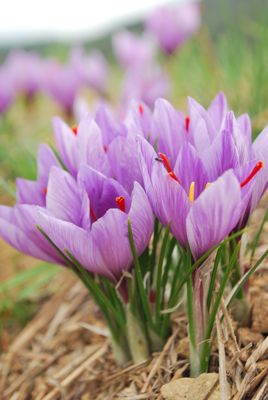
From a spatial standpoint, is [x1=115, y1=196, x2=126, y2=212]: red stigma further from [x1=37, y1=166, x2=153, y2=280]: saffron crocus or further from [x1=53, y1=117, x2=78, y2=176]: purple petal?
[x1=53, y1=117, x2=78, y2=176]: purple petal

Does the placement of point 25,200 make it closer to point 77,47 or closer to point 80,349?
point 80,349

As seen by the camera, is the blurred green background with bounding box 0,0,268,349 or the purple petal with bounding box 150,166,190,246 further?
the blurred green background with bounding box 0,0,268,349

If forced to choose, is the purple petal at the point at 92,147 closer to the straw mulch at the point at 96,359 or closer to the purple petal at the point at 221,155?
the purple petal at the point at 221,155

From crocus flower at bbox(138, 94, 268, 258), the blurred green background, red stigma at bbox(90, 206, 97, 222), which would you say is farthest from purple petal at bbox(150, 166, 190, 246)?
the blurred green background

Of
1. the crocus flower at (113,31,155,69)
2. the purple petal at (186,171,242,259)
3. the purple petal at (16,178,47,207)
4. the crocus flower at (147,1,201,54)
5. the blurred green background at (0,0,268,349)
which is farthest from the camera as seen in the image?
the crocus flower at (113,31,155,69)

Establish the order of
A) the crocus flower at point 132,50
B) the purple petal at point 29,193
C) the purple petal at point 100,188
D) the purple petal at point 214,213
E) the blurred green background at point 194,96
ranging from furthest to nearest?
the crocus flower at point 132,50 → the blurred green background at point 194,96 → the purple petal at point 29,193 → the purple petal at point 100,188 → the purple petal at point 214,213

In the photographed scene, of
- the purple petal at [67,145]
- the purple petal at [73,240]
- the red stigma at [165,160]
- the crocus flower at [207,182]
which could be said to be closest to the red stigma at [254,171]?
the crocus flower at [207,182]
